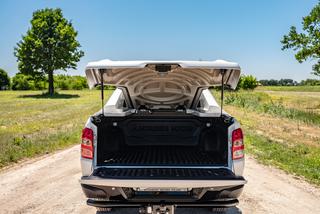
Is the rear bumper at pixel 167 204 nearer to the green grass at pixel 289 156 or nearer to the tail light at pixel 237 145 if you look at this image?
the tail light at pixel 237 145

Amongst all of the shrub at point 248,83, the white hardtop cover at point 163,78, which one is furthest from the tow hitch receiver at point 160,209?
the shrub at point 248,83

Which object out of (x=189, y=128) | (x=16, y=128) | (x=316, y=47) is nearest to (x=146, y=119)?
(x=189, y=128)

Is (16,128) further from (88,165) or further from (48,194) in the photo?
(88,165)

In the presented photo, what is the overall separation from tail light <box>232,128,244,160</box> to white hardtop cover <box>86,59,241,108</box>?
753mm

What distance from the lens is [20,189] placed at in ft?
18.6

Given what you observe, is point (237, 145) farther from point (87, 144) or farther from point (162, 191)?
point (87, 144)

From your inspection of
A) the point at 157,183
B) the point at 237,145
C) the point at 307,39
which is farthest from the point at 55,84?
the point at 157,183

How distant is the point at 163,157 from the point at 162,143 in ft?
2.73

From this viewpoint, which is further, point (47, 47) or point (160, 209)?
point (47, 47)

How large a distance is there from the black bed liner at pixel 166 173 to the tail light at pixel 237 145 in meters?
0.21

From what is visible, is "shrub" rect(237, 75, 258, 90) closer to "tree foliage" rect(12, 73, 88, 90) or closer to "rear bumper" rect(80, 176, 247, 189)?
"tree foliage" rect(12, 73, 88, 90)

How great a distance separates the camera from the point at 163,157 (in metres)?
4.50

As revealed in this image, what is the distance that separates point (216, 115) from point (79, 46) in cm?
4372

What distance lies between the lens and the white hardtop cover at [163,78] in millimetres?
3539
